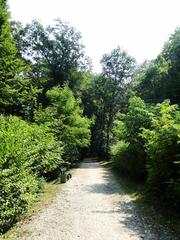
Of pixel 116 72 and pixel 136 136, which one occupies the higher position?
pixel 116 72

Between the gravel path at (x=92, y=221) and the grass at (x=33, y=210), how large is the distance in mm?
195

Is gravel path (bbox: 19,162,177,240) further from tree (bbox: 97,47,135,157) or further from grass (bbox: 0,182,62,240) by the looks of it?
tree (bbox: 97,47,135,157)

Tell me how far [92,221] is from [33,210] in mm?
2755

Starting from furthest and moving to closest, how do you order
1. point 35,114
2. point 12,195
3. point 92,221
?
point 35,114, point 92,221, point 12,195

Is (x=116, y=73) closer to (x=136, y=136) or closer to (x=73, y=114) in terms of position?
(x=73, y=114)

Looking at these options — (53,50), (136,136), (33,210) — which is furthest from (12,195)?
(53,50)

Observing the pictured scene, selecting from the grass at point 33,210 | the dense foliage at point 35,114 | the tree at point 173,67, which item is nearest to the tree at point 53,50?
the dense foliage at point 35,114

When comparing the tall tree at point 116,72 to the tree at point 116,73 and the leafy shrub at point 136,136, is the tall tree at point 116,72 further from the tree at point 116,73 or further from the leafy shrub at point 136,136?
the leafy shrub at point 136,136

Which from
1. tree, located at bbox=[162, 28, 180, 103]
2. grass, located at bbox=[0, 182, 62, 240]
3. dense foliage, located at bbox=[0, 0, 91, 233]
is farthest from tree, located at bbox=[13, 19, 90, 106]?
grass, located at bbox=[0, 182, 62, 240]

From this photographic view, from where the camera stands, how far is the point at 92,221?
27.8 ft

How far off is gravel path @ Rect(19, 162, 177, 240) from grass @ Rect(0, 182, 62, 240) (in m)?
0.19

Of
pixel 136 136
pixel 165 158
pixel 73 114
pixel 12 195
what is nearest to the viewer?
pixel 12 195

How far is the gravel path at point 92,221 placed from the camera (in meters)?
7.30

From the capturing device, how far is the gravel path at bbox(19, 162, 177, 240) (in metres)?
7.30
